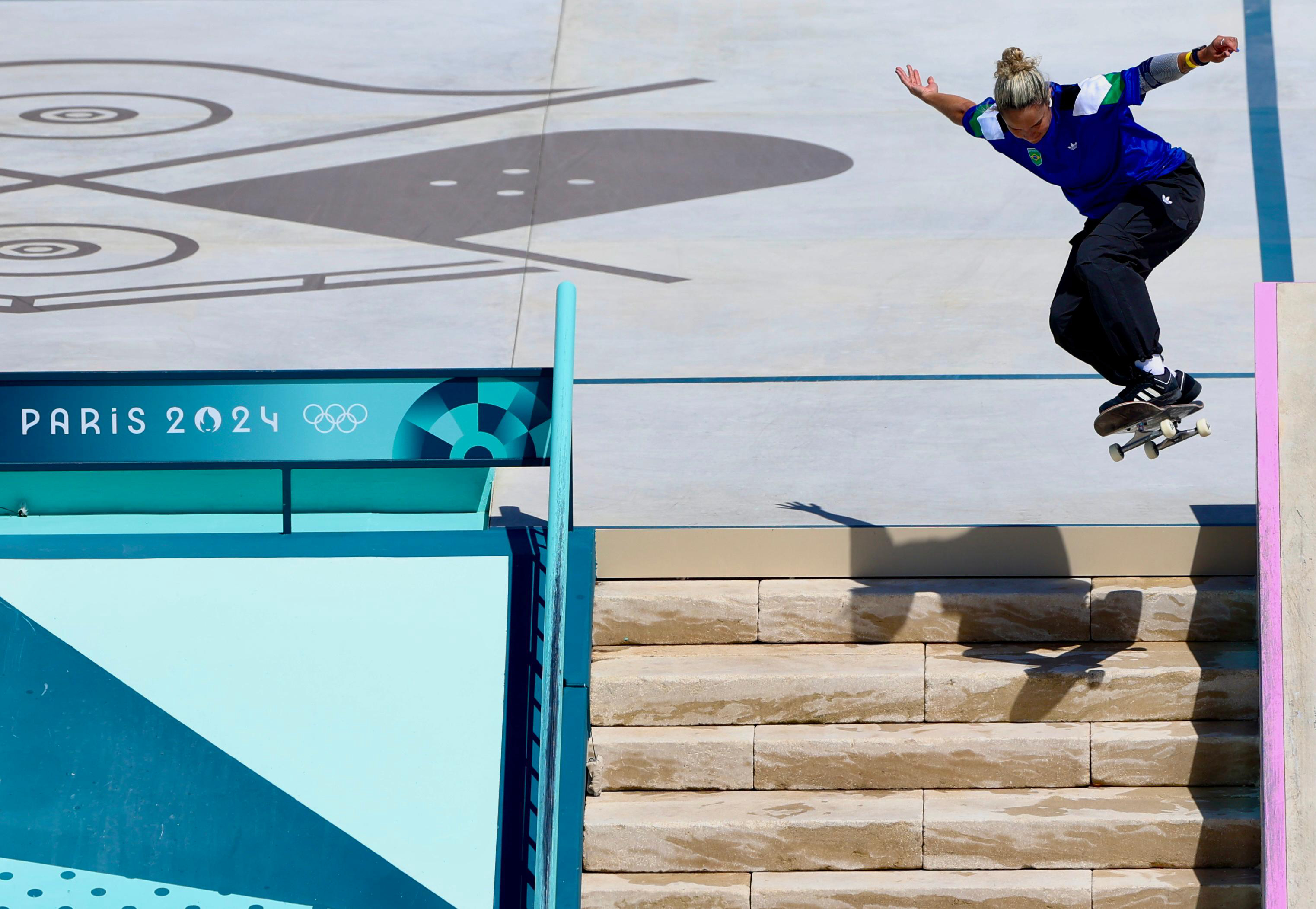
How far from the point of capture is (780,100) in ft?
48.2

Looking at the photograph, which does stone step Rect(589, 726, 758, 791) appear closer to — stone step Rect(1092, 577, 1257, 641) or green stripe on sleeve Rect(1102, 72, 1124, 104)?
stone step Rect(1092, 577, 1257, 641)

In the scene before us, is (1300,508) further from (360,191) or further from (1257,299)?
(360,191)

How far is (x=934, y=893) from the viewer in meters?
5.71

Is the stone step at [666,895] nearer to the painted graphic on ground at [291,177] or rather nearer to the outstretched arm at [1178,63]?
the outstretched arm at [1178,63]

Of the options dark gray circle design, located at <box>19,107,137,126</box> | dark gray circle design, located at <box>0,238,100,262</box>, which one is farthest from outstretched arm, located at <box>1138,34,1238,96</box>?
dark gray circle design, located at <box>19,107,137,126</box>

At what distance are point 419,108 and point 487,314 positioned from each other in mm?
5396

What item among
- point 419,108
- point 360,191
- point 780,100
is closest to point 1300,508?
point 360,191

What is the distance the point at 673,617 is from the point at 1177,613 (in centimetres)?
207

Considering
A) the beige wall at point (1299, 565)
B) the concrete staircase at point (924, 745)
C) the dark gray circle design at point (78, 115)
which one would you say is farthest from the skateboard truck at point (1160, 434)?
the dark gray circle design at point (78, 115)

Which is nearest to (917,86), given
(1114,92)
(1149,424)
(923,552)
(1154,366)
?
(1114,92)

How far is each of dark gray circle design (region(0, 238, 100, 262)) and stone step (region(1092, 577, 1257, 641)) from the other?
799cm

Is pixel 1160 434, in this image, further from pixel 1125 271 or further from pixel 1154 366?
pixel 1125 271

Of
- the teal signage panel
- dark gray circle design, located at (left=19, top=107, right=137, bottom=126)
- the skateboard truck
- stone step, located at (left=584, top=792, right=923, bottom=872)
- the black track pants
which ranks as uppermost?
dark gray circle design, located at (left=19, top=107, right=137, bottom=126)

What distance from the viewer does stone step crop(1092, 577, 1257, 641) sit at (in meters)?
6.45
